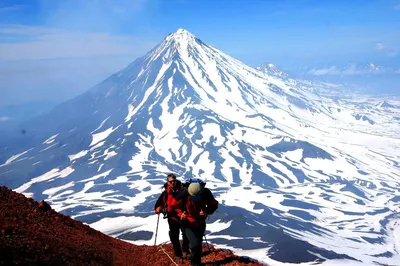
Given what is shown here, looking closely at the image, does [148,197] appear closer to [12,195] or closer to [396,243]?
[396,243]

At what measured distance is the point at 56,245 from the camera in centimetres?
1347

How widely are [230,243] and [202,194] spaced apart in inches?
3648

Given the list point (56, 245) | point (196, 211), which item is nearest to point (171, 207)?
point (196, 211)

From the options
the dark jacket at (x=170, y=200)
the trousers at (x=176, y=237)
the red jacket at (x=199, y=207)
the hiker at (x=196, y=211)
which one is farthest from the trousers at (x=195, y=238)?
the trousers at (x=176, y=237)

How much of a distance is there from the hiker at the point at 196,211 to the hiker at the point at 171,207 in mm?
1112

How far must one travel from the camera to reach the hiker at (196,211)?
41.5 feet

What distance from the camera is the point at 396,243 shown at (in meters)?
139

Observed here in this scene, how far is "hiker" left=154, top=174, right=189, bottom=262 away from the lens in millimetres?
14164

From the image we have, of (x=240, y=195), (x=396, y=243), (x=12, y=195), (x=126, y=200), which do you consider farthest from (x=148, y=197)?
(x=12, y=195)

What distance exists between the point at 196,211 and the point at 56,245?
4.72m

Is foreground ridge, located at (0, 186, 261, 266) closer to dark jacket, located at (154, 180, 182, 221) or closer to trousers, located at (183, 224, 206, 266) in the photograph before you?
trousers, located at (183, 224, 206, 266)

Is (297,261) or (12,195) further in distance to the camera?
(297,261)

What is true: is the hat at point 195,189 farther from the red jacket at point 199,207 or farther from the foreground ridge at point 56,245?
the foreground ridge at point 56,245

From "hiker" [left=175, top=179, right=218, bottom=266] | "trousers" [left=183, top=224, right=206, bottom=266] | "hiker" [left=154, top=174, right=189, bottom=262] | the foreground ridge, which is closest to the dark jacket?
"hiker" [left=154, top=174, right=189, bottom=262]
